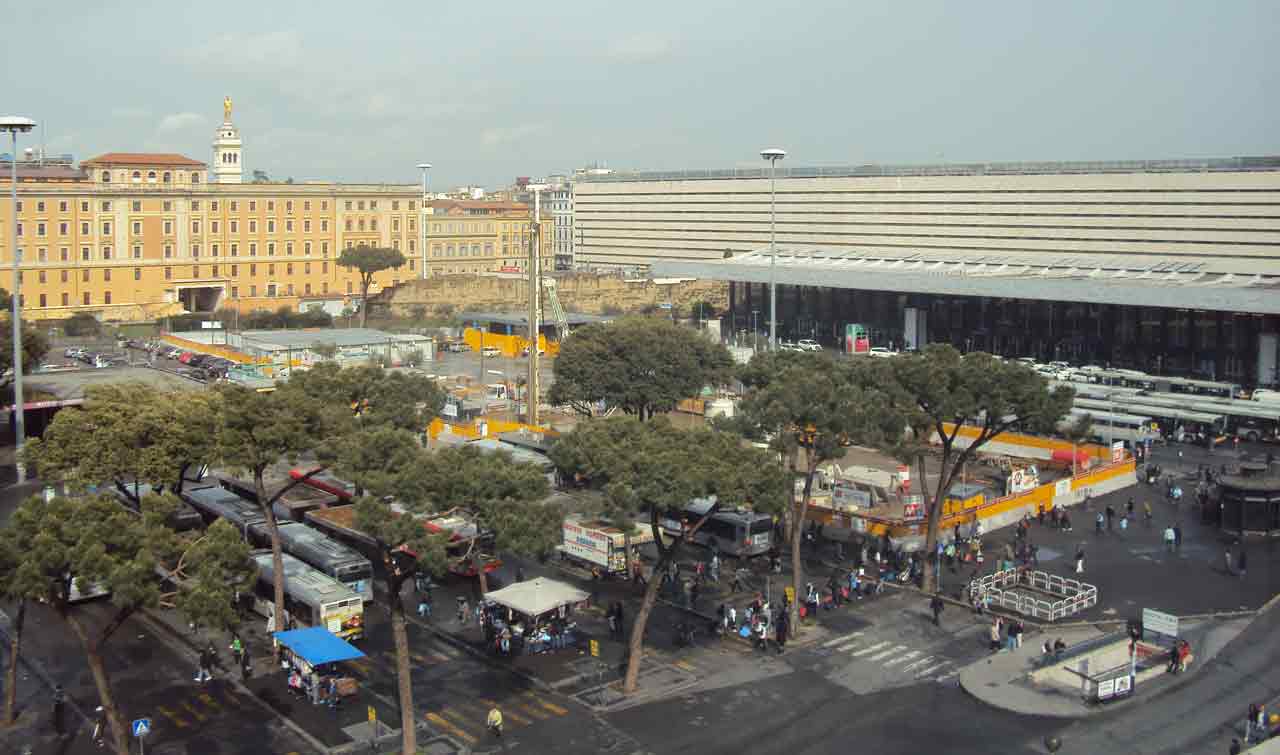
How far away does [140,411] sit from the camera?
31.4 meters

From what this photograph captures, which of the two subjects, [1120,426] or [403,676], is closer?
[403,676]

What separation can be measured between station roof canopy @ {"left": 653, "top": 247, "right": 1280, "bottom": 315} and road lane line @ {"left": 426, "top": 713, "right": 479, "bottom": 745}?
48.0 metres

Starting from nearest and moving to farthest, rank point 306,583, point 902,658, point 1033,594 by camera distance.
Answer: point 902,658 → point 306,583 → point 1033,594

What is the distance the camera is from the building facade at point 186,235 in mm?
85438

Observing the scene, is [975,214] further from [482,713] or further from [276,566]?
[482,713]

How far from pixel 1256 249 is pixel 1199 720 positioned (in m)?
52.7

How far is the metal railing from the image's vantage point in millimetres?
70438

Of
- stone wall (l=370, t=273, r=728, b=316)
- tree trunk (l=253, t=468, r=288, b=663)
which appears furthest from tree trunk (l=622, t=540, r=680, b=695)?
Answer: stone wall (l=370, t=273, r=728, b=316)

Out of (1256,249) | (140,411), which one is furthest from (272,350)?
(1256,249)

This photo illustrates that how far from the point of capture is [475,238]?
11950 centimetres

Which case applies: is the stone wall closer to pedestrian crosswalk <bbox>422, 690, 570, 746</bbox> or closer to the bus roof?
the bus roof

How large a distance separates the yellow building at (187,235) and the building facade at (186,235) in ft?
0.28

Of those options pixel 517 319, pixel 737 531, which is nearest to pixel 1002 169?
pixel 517 319

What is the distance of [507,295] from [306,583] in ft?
235
